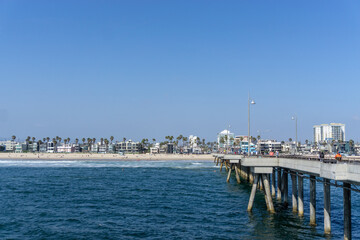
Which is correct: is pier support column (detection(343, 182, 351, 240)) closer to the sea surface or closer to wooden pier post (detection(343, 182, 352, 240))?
wooden pier post (detection(343, 182, 352, 240))

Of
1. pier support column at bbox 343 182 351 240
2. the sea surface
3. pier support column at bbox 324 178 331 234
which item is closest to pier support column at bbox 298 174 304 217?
the sea surface

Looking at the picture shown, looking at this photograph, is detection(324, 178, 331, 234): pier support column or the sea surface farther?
the sea surface

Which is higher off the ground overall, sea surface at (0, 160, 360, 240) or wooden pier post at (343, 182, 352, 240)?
wooden pier post at (343, 182, 352, 240)

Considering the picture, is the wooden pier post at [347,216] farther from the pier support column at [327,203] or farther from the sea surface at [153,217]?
the sea surface at [153,217]

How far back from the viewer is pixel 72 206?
34.1 metres

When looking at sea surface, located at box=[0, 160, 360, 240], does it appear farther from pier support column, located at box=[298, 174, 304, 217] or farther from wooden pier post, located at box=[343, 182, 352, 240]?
wooden pier post, located at box=[343, 182, 352, 240]

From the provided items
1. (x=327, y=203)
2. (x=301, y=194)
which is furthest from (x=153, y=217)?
(x=327, y=203)

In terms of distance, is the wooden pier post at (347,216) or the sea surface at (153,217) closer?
the wooden pier post at (347,216)

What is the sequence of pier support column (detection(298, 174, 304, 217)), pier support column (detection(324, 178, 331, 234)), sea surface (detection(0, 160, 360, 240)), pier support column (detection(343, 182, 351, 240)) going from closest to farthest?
1. pier support column (detection(343, 182, 351, 240))
2. pier support column (detection(324, 178, 331, 234))
3. sea surface (detection(0, 160, 360, 240))
4. pier support column (detection(298, 174, 304, 217))

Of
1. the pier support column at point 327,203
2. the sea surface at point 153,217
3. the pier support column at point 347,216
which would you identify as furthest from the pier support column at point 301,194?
the pier support column at point 347,216

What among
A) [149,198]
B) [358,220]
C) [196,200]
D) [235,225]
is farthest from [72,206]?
[358,220]

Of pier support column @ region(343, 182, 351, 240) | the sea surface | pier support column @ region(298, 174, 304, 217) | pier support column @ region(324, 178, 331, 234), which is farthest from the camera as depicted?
pier support column @ region(298, 174, 304, 217)

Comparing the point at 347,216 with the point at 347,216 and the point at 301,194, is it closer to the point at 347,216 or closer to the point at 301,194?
the point at 347,216

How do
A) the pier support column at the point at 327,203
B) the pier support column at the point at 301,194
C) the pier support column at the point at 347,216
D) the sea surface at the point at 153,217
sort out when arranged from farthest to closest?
the pier support column at the point at 301,194
the sea surface at the point at 153,217
the pier support column at the point at 327,203
the pier support column at the point at 347,216
